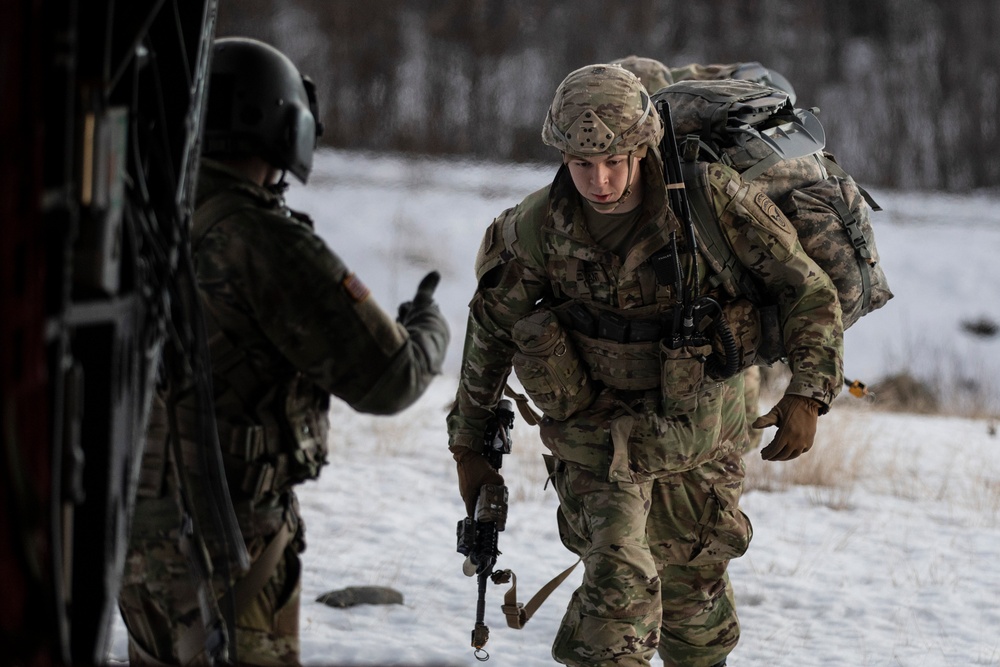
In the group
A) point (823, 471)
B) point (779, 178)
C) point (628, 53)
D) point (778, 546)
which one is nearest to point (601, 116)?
point (779, 178)

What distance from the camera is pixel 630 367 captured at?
3.69 m

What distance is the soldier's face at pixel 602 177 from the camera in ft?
11.2

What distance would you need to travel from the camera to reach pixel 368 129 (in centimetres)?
1823

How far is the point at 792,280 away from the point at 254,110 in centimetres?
156

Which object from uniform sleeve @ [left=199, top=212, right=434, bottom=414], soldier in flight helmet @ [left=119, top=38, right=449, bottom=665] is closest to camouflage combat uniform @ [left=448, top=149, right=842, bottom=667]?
soldier in flight helmet @ [left=119, top=38, right=449, bottom=665]

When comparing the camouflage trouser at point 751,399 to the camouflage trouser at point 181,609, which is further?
the camouflage trouser at point 751,399

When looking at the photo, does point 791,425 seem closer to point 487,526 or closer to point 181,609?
point 487,526

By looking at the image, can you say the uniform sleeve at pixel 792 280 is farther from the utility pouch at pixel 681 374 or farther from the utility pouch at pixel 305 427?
the utility pouch at pixel 305 427

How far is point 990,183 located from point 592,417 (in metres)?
17.8

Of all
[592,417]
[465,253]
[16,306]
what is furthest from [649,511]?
[465,253]

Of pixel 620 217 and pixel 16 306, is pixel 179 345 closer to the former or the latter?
pixel 16 306

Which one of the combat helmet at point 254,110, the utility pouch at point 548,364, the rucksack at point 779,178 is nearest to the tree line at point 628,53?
the rucksack at point 779,178

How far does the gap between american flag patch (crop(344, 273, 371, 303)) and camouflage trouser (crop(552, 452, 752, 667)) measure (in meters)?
1.15

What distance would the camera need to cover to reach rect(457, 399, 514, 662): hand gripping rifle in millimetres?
3697
